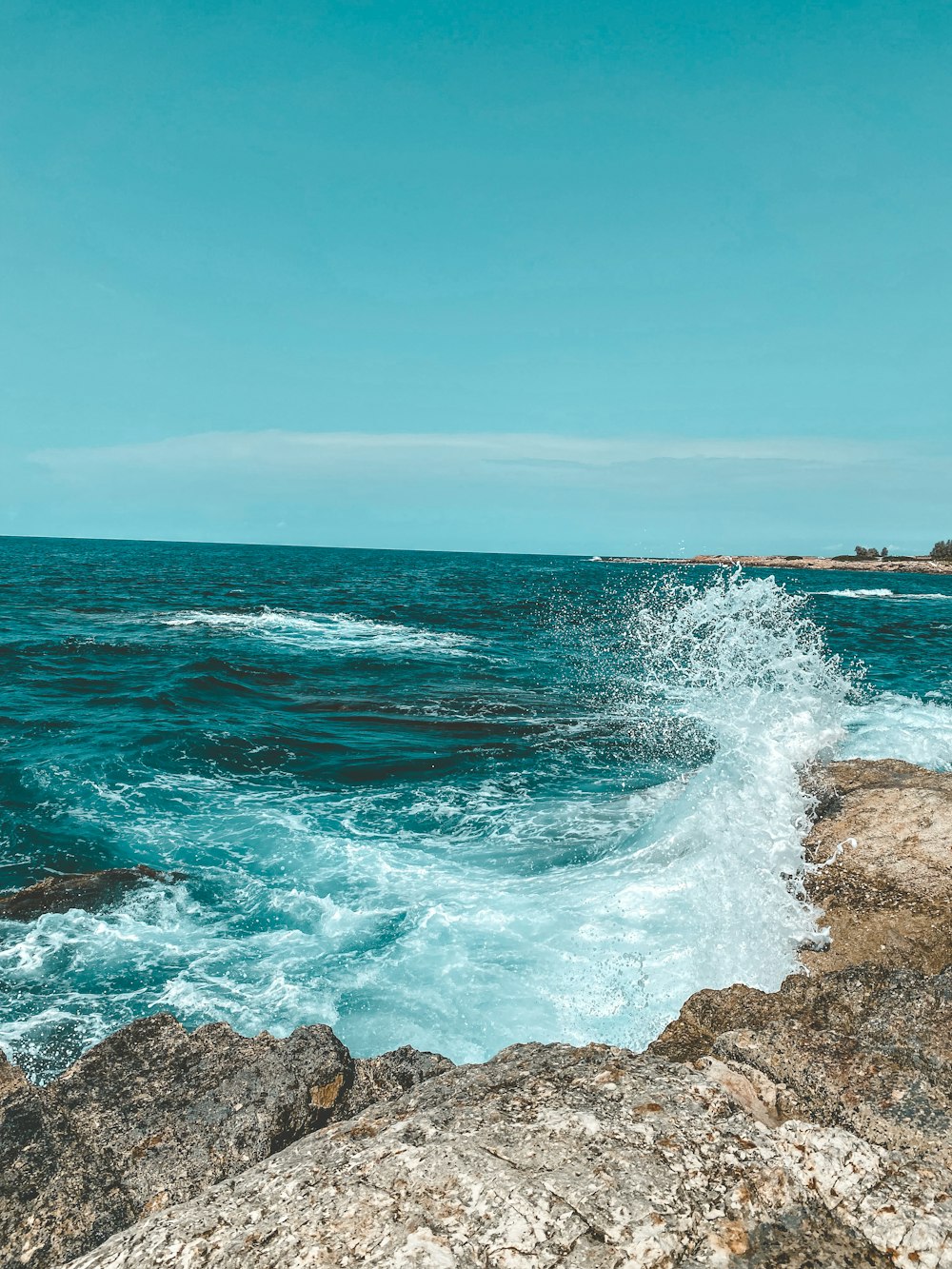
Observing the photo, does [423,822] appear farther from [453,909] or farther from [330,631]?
[330,631]

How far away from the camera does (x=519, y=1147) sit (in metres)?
2.38

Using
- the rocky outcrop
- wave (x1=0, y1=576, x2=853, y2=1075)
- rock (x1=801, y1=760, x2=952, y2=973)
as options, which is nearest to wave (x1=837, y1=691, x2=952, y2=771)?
wave (x1=0, y1=576, x2=853, y2=1075)

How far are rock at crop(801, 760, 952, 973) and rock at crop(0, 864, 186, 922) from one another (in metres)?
6.24

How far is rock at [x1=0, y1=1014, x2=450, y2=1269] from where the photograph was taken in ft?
9.11

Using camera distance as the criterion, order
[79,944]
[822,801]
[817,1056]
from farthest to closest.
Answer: [822,801], [79,944], [817,1056]

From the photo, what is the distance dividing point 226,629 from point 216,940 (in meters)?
18.9

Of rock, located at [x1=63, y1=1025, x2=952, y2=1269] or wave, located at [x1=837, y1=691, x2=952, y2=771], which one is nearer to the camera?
rock, located at [x1=63, y1=1025, x2=952, y2=1269]

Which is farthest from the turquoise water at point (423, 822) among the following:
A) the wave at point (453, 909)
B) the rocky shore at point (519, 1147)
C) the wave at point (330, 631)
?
the rocky shore at point (519, 1147)

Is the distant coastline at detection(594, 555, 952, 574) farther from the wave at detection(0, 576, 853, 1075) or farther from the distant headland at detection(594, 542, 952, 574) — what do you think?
the wave at detection(0, 576, 853, 1075)

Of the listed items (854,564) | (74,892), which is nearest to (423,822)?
(74,892)

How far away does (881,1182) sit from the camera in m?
2.34

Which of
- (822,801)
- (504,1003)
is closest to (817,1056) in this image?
(504,1003)

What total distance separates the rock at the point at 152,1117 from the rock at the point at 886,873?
3481 millimetres

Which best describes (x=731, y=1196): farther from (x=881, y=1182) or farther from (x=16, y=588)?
(x=16, y=588)
